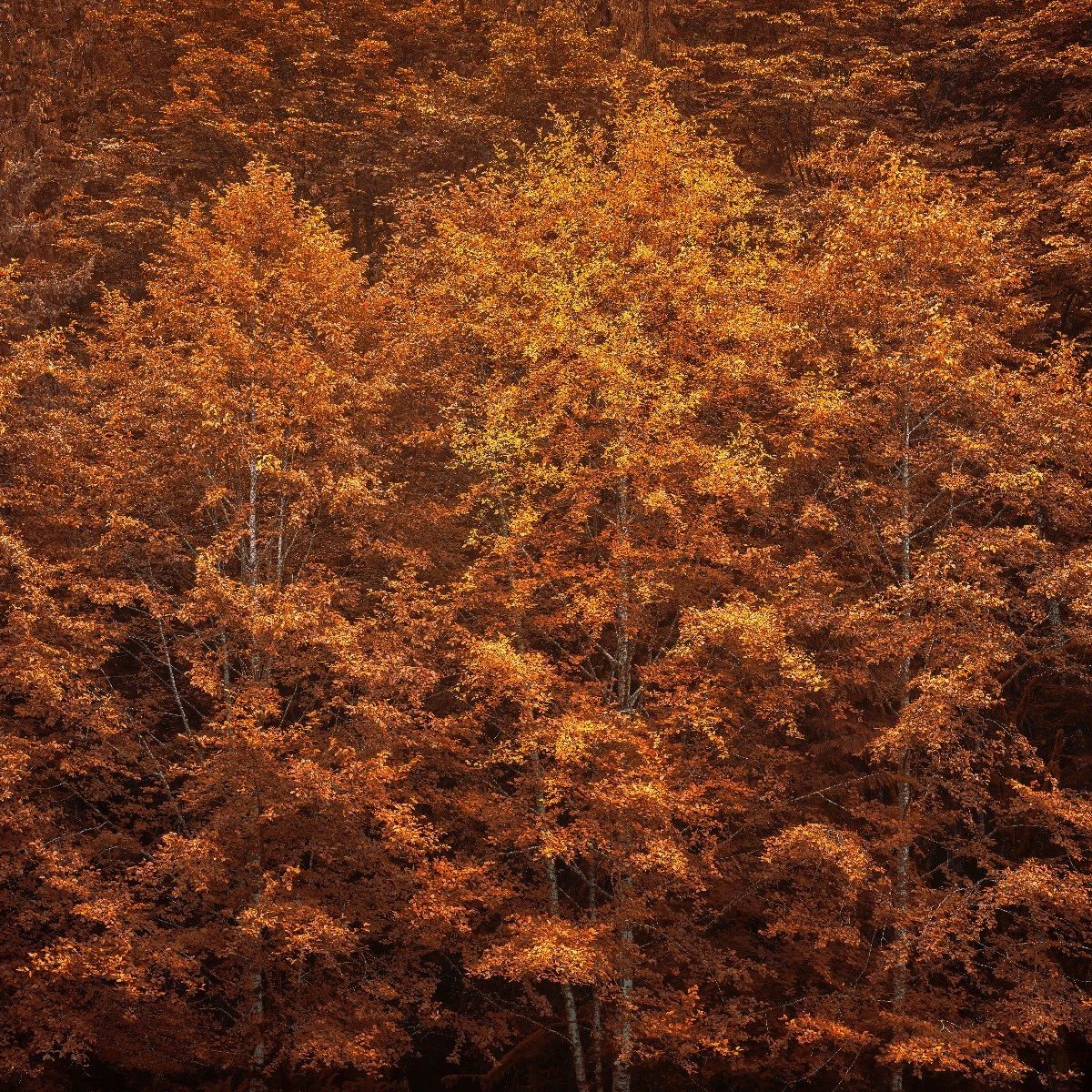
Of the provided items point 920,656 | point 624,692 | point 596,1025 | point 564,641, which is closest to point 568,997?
point 596,1025

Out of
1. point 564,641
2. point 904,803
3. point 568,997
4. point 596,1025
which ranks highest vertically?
point 564,641

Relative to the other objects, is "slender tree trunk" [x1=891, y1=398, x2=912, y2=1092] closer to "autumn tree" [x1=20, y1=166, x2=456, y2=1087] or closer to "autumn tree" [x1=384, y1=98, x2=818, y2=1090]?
"autumn tree" [x1=384, y1=98, x2=818, y2=1090]

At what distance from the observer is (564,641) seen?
23438 mm

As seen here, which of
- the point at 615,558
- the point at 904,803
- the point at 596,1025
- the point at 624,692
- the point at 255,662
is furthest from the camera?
the point at 624,692

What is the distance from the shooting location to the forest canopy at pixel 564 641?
17391mm

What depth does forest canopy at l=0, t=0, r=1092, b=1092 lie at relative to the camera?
57.1 feet

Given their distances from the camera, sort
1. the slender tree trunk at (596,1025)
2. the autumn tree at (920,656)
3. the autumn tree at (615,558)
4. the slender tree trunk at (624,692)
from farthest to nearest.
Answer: the slender tree trunk at (596,1025), the slender tree trunk at (624,692), the autumn tree at (615,558), the autumn tree at (920,656)

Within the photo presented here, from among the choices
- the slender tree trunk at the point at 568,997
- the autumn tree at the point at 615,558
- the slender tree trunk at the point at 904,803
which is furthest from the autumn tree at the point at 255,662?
the slender tree trunk at the point at 904,803

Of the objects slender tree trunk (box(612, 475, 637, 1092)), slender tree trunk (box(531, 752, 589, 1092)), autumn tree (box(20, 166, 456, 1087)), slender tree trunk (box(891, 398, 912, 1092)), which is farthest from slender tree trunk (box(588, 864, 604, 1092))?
slender tree trunk (box(891, 398, 912, 1092))

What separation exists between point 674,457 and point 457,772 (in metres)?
7.29

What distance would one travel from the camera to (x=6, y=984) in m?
18.4

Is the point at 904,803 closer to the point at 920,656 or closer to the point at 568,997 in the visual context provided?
the point at 920,656

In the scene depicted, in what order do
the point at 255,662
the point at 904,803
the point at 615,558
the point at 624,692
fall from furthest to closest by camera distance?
the point at 624,692 < the point at 615,558 < the point at 255,662 < the point at 904,803

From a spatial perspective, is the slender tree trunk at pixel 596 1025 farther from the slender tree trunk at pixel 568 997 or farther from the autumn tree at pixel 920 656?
the autumn tree at pixel 920 656
